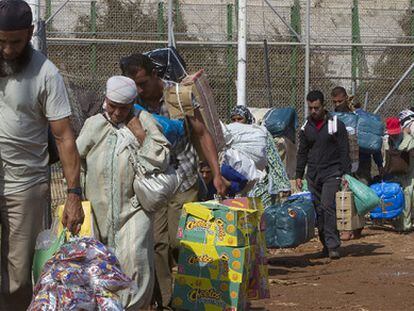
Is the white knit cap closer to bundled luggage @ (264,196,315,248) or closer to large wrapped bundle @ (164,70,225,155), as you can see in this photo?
large wrapped bundle @ (164,70,225,155)

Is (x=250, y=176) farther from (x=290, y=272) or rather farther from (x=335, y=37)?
(x=335, y=37)

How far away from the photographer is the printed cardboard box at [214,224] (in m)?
8.54

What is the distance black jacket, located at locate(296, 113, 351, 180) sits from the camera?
1360cm

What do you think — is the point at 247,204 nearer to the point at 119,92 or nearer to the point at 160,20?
the point at 119,92

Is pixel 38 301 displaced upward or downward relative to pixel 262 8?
downward

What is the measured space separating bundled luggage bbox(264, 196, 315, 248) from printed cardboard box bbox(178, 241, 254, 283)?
430 centimetres

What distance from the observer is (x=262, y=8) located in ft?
72.6

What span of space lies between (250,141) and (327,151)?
1746 millimetres

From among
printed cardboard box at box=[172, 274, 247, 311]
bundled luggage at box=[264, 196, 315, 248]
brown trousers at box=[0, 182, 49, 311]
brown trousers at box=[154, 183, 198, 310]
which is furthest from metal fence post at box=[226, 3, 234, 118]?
brown trousers at box=[0, 182, 49, 311]

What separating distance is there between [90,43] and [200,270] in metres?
11.1

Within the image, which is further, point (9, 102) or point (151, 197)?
point (151, 197)

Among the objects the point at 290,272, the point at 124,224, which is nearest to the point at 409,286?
the point at 290,272

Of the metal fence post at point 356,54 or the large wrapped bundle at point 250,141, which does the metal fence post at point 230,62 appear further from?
the large wrapped bundle at point 250,141

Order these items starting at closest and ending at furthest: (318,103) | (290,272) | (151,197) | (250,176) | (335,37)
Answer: (151,197) < (250,176) < (290,272) < (318,103) < (335,37)
